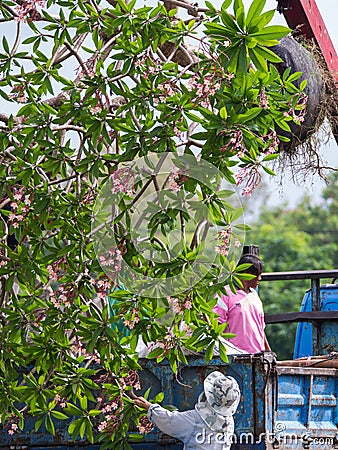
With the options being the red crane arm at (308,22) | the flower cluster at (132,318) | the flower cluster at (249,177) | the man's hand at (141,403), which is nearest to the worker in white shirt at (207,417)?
the man's hand at (141,403)

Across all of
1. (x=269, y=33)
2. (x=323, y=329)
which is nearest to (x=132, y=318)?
(x=269, y=33)

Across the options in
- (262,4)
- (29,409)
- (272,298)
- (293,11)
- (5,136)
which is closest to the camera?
(262,4)

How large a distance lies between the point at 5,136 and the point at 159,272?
1004mm

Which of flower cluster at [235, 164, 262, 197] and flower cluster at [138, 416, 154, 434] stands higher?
flower cluster at [235, 164, 262, 197]

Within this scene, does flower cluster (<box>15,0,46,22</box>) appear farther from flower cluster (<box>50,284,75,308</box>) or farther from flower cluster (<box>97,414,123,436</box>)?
flower cluster (<box>97,414,123,436</box>)

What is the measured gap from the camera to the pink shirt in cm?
583

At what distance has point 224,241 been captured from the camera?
4301 millimetres

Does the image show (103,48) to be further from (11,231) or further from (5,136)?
(11,231)

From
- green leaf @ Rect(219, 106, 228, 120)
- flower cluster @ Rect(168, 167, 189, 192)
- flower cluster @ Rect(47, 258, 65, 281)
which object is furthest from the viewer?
flower cluster @ Rect(47, 258, 65, 281)

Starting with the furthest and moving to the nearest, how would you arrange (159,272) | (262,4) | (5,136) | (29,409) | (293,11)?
(293,11)
(29,409)
(5,136)
(159,272)
(262,4)

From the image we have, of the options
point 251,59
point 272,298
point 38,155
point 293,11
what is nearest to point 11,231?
point 38,155

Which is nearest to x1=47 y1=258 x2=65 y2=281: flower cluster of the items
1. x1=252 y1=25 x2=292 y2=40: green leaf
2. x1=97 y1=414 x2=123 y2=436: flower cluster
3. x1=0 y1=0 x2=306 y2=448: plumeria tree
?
x1=0 y1=0 x2=306 y2=448: plumeria tree

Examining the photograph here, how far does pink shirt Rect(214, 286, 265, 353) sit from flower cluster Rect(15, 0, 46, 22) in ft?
7.03

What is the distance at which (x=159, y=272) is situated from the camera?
14.1 feet
